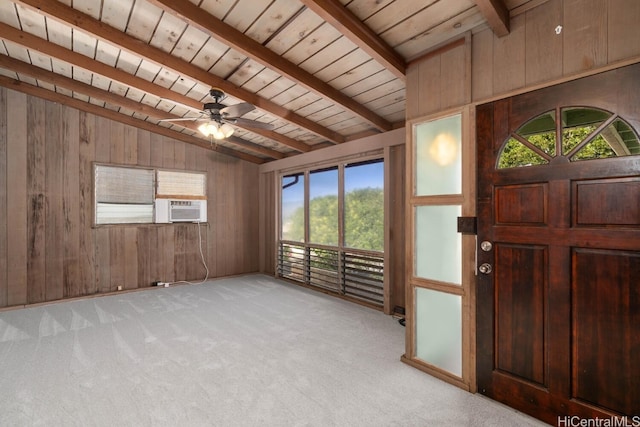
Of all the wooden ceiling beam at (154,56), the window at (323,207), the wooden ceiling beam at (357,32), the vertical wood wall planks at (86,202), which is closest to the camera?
the wooden ceiling beam at (357,32)

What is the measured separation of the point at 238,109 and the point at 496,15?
2.29m

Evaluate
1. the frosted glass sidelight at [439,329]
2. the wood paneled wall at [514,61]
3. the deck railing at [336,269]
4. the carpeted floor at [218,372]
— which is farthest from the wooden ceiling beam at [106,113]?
the frosted glass sidelight at [439,329]

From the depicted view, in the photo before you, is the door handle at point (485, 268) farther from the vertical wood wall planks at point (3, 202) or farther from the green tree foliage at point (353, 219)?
the vertical wood wall planks at point (3, 202)

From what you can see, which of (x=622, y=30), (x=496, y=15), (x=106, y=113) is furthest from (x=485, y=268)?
(x=106, y=113)

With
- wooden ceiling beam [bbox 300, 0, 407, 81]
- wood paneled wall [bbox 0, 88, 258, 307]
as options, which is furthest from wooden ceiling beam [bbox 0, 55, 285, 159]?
wooden ceiling beam [bbox 300, 0, 407, 81]

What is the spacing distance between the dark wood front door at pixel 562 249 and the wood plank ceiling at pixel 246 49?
0.73 meters

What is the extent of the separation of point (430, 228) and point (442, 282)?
43cm

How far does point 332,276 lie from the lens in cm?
474

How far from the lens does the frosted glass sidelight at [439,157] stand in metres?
2.25

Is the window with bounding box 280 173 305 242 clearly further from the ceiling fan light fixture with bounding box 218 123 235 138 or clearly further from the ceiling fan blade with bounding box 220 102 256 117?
the ceiling fan blade with bounding box 220 102 256 117

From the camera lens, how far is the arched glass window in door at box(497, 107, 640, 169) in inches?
62.8

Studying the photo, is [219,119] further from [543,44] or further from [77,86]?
[543,44]

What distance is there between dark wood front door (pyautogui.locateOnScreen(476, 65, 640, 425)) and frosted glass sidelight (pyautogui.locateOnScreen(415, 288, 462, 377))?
17cm

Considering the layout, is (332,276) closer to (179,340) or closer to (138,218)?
(179,340)
